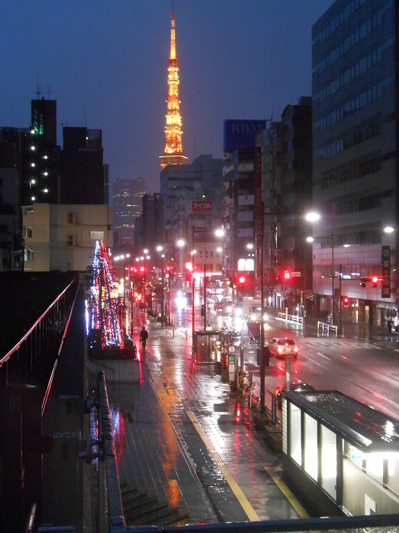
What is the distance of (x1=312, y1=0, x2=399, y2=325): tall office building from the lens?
58.7 m

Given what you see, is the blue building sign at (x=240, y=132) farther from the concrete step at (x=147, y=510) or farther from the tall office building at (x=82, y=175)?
the concrete step at (x=147, y=510)

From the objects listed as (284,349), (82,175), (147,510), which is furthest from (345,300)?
(147,510)

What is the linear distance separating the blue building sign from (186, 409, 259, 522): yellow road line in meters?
110

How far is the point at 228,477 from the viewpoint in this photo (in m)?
17.9

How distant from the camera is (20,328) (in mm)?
7469

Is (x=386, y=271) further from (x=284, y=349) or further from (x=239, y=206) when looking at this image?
(x=239, y=206)

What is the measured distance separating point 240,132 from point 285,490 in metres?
Answer: 118

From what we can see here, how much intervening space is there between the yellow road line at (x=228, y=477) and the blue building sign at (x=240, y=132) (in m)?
110

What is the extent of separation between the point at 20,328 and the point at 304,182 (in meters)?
81.6

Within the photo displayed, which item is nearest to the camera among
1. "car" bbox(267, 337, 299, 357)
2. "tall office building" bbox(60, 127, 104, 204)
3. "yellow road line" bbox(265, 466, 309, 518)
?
"yellow road line" bbox(265, 466, 309, 518)

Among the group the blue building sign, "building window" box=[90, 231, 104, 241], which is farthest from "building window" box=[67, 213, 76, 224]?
the blue building sign

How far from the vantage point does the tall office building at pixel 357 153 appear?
192 feet

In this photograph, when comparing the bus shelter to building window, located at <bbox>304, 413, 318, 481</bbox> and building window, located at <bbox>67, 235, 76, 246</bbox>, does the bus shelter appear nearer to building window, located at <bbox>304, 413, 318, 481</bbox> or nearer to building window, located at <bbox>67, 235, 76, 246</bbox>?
building window, located at <bbox>304, 413, 318, 481</bbox>

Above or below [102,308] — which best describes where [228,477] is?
below
